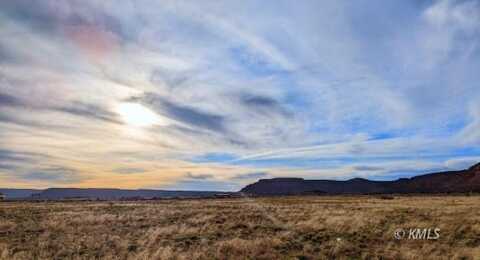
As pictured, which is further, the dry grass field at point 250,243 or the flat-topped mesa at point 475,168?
the flat-topped mesa at point 475,168

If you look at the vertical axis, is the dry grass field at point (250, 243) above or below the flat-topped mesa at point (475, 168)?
below

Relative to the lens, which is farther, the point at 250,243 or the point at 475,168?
the point at 475,168

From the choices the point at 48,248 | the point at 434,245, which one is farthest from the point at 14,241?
the point at 434,245

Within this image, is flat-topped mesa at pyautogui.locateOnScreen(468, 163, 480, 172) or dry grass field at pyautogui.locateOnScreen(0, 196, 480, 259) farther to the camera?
flat-topped mesa at pyautogui.locateOnScreen(468, 163, 480, 172)

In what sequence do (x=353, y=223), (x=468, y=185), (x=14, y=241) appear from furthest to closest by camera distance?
(x=468, y=185), (x=353, y=223), (x=14, y=241)

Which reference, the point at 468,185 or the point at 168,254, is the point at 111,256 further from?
the point at 468,185

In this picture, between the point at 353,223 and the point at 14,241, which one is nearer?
the point at 14,241

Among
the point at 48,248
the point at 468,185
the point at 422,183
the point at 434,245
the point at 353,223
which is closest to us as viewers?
the point at 434,245

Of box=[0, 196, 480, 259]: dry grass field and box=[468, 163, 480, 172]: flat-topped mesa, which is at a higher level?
box=[468, 163, 480, 172]: flat-topped mesa

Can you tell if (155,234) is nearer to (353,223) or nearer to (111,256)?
(111,256)

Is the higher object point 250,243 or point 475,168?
point 475,168

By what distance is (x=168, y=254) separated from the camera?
12367 mm

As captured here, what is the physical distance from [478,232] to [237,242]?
1027 cm

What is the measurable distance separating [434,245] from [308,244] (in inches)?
168
